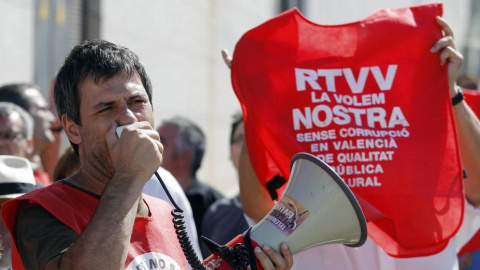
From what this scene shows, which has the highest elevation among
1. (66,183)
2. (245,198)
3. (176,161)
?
(66,183)

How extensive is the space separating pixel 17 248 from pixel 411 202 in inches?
59.8

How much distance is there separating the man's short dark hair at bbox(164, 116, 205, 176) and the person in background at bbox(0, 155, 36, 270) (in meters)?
2.61

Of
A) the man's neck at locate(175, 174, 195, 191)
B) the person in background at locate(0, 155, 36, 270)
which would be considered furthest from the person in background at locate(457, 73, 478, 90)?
the person in background at locate(0, 155, 36, 270)

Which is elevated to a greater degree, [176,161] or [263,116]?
[263,116]

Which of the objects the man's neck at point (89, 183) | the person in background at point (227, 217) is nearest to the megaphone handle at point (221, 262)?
the man's neck at point (89, 183)

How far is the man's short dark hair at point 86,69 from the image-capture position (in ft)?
8.49

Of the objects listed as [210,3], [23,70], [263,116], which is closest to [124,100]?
Result: [263,116]

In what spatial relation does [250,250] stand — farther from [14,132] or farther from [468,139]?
[14,132]

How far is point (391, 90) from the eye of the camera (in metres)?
3.45

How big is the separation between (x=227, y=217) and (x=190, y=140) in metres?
0.98

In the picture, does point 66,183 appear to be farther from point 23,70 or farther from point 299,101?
point 23,70

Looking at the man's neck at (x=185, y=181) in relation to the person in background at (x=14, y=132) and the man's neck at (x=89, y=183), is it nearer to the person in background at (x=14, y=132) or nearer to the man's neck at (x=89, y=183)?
the person in background at (x=14, y=132)

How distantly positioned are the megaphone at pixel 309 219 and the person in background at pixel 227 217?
98.8 inches

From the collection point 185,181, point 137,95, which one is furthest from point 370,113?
point 185,181
